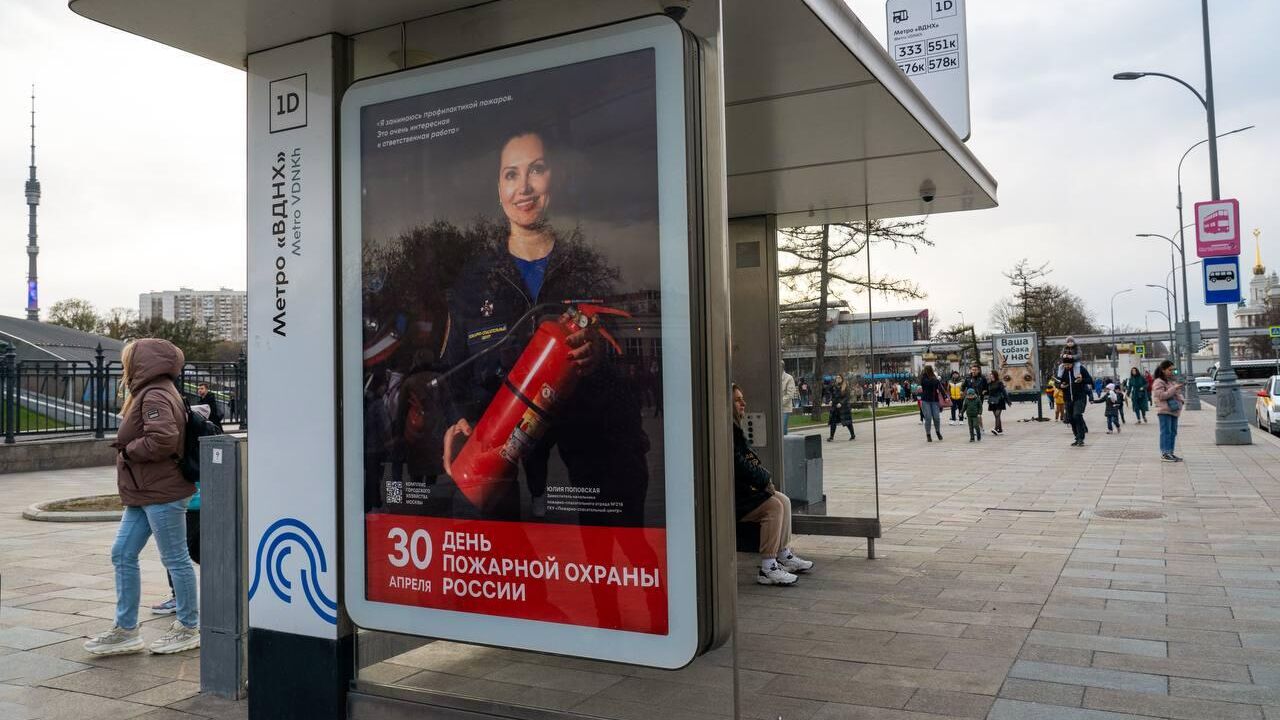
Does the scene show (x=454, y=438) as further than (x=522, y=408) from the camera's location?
Yes

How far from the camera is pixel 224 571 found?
15.5 feet

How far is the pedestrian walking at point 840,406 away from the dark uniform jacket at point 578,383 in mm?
4607

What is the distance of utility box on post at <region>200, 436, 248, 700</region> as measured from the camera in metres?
4.70

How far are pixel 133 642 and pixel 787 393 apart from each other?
198 inches

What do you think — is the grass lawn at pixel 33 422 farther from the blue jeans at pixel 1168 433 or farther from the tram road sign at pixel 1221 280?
the tram road sign at pixel 1221 280

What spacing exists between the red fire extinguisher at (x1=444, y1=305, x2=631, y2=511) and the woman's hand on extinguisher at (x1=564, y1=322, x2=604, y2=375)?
0.02 metres

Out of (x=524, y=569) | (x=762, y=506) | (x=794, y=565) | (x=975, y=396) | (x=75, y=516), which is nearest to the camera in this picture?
(x=524, y=569)

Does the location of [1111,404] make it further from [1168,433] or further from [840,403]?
[840,403]

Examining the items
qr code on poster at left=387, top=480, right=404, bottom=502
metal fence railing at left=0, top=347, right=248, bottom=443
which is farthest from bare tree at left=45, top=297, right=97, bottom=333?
qr code on poster at left=387, top=480, right=404, bottom=502

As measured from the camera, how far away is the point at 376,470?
386 centimetres

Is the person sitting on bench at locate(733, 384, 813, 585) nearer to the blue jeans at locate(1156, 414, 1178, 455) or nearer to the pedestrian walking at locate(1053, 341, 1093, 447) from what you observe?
the blue jeans at locate(1156, 414, 1178, 455)

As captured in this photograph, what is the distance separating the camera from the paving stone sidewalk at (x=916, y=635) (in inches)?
174

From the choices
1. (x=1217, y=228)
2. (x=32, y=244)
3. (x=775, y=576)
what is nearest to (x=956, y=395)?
(x=1217, y=228)

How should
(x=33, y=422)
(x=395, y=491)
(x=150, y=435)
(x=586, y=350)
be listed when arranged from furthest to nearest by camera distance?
(x=33, y=422), (x=150, y=435), (x=395, y=491), (x=586, y=350)
